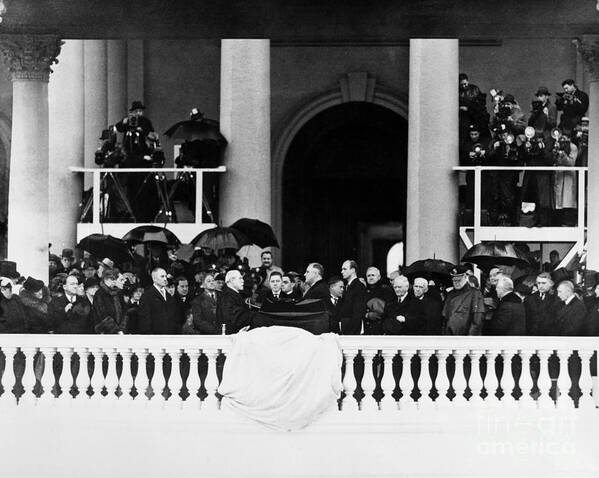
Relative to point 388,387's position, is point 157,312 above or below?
above

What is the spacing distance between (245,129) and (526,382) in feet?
27.2

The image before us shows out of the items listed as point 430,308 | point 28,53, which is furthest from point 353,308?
point 28,53

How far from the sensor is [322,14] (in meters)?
18.0

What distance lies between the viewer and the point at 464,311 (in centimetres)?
1619

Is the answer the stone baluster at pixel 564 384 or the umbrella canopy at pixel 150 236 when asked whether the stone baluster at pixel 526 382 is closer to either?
the stone baluster at pixel 564 384

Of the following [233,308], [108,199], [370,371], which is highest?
[108,199]

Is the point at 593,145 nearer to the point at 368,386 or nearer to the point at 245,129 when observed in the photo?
the point at 368,386

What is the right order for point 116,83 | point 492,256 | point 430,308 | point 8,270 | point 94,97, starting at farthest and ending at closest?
point 116,83, point 94,97, point 492,256, point 8,270, point 430,308

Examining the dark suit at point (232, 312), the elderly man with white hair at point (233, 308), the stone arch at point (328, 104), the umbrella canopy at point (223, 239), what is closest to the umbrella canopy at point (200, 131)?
the umbrella canopy at point (223, 239)

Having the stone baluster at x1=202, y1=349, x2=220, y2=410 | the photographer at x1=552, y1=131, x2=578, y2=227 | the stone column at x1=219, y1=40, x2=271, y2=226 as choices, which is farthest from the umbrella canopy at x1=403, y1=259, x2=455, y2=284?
the photographer at x1=552, y1=131, x2=578, y2=227

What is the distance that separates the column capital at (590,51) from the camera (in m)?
18.4

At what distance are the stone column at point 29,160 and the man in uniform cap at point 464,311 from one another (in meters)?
5.99

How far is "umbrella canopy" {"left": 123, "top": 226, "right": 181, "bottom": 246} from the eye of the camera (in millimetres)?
21828

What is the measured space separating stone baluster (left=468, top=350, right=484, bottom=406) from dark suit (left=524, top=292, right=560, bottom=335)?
3.39ft
